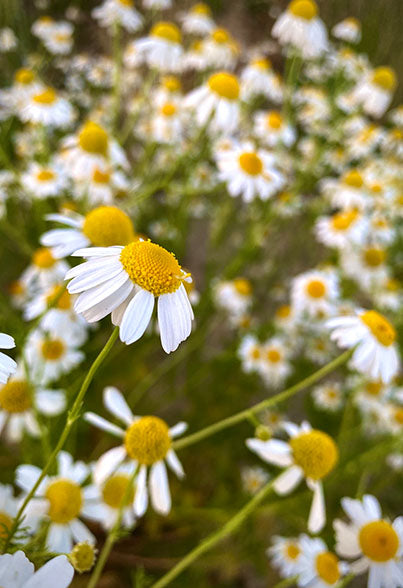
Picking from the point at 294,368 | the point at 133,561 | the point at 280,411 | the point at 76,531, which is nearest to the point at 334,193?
the point at 294,368

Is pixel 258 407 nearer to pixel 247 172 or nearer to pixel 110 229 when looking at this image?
pixel 110 229

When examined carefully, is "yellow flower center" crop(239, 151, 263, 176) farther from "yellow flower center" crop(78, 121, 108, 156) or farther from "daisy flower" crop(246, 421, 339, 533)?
"daisy flower" crop(246, 421, 339, 533)

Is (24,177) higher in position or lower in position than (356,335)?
lower

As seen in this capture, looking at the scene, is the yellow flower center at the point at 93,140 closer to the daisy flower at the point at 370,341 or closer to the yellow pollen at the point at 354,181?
the daisy flower at the point at 370,341

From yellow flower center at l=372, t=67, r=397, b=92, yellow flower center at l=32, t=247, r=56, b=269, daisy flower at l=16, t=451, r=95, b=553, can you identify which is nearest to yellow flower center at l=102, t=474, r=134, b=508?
daisy flower at l=16, t=451, r=95, b=553

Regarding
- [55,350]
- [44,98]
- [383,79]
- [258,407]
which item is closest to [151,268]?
[258,407]

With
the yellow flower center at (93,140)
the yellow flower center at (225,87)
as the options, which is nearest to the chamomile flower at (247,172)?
the yellow flower center at (225,87)

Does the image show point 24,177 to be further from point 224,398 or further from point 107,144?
point 224,398

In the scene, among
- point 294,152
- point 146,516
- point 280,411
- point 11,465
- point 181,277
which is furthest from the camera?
point 294,152
